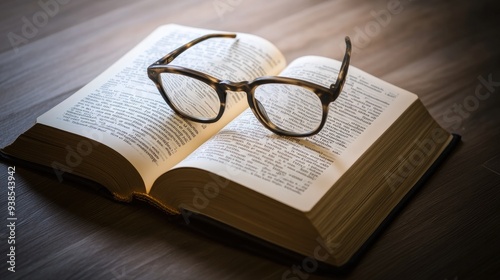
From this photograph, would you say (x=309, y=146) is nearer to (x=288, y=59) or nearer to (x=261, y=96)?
(x=261, y=96)

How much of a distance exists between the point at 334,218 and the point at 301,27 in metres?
0.65

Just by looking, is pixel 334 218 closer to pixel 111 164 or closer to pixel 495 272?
pixel 495 272

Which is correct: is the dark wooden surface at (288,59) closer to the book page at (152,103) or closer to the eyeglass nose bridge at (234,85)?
the book page at (152,103)

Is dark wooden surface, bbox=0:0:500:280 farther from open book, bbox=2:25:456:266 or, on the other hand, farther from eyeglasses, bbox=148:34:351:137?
eyeglasses, bbox=148:34:351:137

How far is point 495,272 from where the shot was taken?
→ 0.79 meters

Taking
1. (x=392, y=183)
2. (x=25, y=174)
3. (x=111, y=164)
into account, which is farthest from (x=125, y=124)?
(x=392, y=183)

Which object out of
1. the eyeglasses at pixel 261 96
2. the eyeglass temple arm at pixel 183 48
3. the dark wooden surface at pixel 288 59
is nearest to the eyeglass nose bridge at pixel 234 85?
the eyeglasses at pixel 261 96

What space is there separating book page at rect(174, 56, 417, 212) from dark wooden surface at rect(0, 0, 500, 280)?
0.32ft

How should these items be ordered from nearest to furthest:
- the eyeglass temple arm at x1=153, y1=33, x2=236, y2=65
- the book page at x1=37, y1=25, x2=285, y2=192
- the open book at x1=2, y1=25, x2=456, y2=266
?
the open book at x1=2, y1=25, x2=456, y2=266 → the book page at x1=37, y1=25, x2=285, y2=192 → the eyeglass temple arm at x1=153, y1=33, x2=236, y2=65

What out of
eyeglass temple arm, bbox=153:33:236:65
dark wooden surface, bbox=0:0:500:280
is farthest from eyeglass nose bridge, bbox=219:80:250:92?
dark wooden surface, bbox=0:0:500:280

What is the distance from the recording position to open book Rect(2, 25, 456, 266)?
0.83 metres

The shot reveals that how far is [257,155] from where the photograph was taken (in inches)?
35.7

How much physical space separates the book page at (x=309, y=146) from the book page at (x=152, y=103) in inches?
Result: 2.4

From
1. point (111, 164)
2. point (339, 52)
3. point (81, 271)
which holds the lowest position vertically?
point (81, 271)
